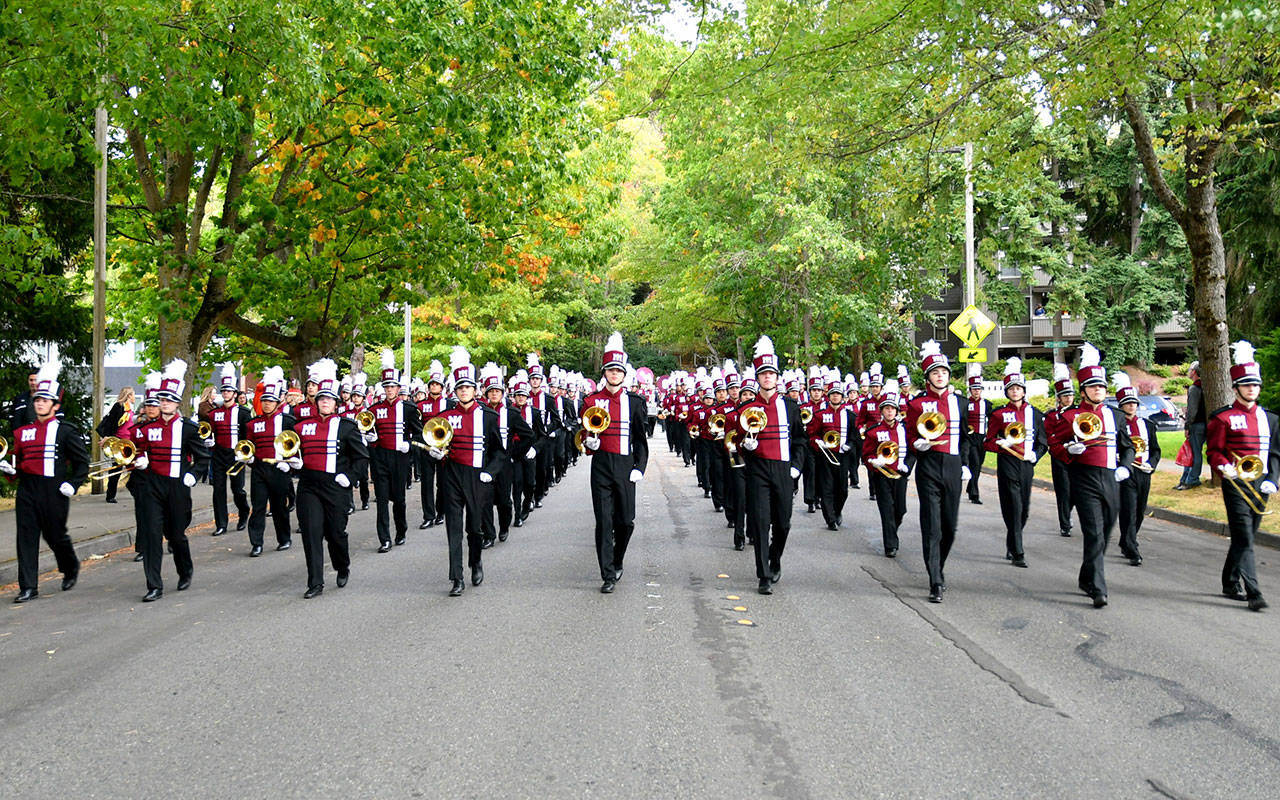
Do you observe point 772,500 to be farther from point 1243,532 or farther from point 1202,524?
point 1202,524

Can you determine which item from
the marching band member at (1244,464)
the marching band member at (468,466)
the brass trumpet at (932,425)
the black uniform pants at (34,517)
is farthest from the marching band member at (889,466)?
the black uniform pants at (34,517)

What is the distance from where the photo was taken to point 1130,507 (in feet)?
34.7

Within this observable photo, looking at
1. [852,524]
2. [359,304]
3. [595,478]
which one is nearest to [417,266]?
[359,304]

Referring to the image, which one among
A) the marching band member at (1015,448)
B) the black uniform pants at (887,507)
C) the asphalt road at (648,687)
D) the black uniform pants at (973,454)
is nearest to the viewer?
the asphalt road at (648,687)

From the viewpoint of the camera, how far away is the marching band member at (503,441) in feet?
34.4

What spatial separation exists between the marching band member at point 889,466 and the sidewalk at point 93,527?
8.83 m

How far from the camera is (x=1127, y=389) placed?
11516mm

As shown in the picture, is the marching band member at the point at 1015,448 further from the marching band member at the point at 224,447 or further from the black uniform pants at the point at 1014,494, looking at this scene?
the marching band member at the point at 224,447

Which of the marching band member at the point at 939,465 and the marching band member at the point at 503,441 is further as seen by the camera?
the marching band member at the point at 503,441

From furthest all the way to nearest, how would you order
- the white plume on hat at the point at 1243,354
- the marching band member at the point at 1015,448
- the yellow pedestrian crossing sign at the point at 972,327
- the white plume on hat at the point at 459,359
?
the yellow pedestrian crossing sign at the point at 972,327 → the marching band member at the point at 1015,448 → the white plume on hat at the point at 459,359 → the white plume on hat at the point at 1243,354

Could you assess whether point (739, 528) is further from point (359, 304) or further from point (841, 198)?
point (841, 198)

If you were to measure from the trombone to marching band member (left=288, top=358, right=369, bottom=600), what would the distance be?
744 centimetres

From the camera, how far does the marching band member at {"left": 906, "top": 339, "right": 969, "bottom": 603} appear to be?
8727mm

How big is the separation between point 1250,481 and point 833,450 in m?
6.24
